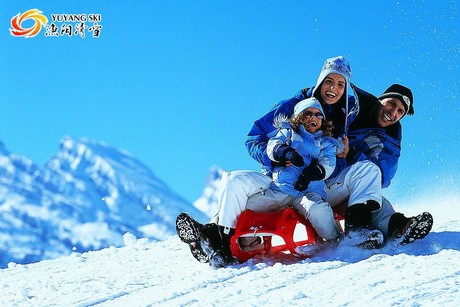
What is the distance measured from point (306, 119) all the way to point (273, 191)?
0.58 metres

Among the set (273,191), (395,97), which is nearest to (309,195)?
(273,191)

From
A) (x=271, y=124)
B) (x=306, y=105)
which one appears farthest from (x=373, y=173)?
(x=271, y=124)

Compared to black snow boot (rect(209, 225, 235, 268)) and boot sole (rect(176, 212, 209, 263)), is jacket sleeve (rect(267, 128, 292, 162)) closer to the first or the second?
black snow boot (rect(209, 225, 235, 268))

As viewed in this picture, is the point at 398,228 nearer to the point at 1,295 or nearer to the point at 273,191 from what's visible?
the point at 273,191

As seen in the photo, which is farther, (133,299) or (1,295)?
(1,295)

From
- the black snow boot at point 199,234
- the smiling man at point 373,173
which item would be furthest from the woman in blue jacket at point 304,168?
the black snow boot at point 199,234

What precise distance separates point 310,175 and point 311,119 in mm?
409

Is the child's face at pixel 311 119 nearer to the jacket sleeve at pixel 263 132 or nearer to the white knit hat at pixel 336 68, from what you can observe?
the jacket sleeve at pixel 263 132

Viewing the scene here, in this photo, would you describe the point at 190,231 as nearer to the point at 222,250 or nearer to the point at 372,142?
the point at 222,250

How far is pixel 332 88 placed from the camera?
17.6ft

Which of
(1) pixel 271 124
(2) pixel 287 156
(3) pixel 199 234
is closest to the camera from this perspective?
(2) pixel 287 156

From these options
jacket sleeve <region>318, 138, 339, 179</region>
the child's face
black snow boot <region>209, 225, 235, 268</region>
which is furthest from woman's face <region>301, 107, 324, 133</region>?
black snow boot <region>209, 225, 235, 268</region>

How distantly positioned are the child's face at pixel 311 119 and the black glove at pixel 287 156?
0.77 feet

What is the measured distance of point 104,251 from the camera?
272 inches
